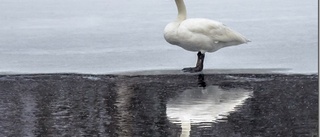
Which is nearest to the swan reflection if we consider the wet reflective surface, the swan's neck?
the wet reflective surface

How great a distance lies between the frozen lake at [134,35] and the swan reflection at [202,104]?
5.82 feet

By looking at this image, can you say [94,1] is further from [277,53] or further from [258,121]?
[258,121]

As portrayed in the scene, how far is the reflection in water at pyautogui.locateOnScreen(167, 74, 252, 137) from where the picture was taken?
7625mm

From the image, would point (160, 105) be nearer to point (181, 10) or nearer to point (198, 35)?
point (198, 35)

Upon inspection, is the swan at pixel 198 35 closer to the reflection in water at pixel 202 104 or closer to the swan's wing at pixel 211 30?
the swan's wing at pixel 211 30

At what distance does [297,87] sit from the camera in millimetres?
9398

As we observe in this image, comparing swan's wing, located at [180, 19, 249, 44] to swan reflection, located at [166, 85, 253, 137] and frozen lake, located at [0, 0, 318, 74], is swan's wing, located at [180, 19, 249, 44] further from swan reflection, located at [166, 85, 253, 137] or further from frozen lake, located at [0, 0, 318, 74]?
swan reflection, located at [166, 85, 253, 137]

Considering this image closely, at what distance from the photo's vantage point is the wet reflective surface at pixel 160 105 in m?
7.17

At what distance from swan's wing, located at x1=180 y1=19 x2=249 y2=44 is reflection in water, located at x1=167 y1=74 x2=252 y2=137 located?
4.38ft

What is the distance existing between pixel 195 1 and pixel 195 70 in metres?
9.58

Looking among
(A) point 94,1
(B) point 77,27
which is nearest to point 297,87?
(B) point 77,27

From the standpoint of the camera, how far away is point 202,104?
844cm

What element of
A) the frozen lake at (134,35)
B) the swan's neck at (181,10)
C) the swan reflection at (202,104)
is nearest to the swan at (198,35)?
the swan's neck at (181,10)

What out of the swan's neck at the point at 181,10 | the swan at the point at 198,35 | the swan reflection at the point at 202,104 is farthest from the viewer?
the swan's neck at the point at 181,10
